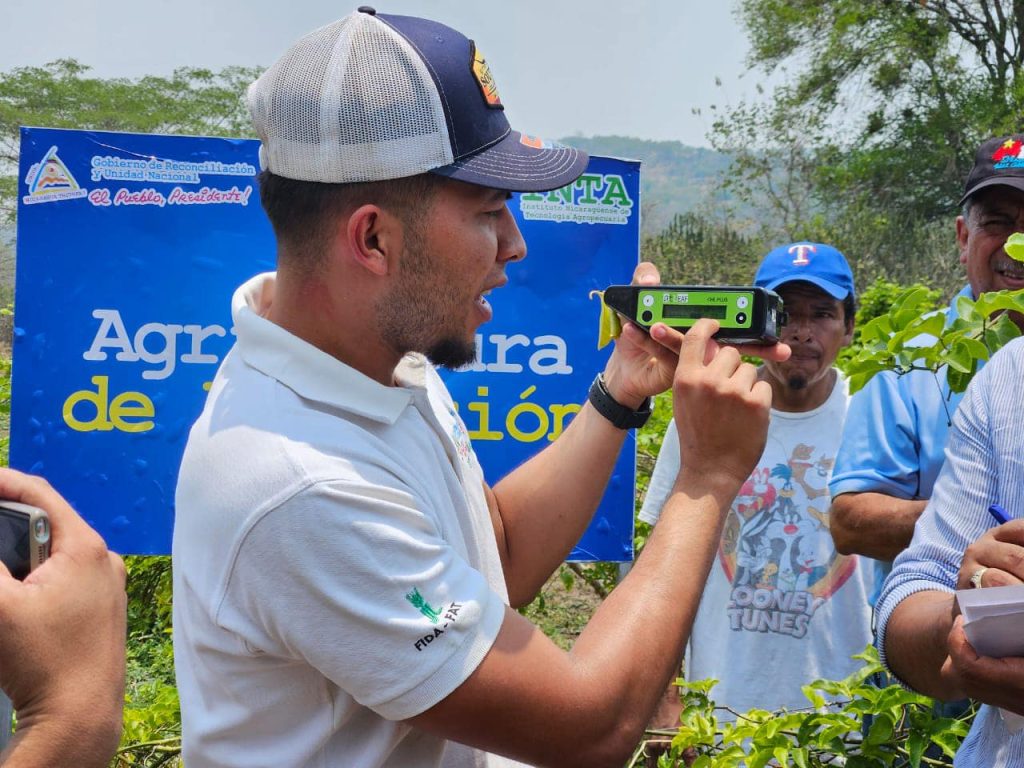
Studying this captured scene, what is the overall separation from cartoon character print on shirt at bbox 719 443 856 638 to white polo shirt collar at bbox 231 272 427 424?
1.78 metres

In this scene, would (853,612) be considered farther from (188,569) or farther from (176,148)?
(176,148)

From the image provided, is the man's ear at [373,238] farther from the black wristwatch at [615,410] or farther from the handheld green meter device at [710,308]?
the black wristwatch at [615,410]

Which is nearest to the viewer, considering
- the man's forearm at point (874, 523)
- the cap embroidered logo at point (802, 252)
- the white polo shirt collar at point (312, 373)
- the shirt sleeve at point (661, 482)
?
the white polo shirt collar at point (312, 373)

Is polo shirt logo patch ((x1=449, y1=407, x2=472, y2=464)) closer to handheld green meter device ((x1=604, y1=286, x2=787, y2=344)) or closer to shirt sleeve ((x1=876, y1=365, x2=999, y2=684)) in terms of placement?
handheld green meter device ((x1=604, y1=286, x2=787, y2=344))

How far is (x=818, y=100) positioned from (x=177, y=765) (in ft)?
72.9

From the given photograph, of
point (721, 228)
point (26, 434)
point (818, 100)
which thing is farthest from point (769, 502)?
point (818, 100)

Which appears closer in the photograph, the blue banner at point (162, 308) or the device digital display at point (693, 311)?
the device digital display at point (693, 311)

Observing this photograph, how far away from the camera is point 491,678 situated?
1231 mm

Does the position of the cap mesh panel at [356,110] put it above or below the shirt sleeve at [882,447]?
above

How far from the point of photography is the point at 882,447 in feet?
7.86

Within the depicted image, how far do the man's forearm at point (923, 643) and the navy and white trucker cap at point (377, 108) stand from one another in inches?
32.7

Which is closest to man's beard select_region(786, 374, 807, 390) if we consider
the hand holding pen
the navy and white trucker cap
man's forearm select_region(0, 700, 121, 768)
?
the hand holding pen

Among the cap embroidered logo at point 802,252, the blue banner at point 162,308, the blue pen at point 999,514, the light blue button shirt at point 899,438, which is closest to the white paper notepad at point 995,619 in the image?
the blue pen at point 999,514

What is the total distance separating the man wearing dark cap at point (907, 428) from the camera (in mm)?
2336
